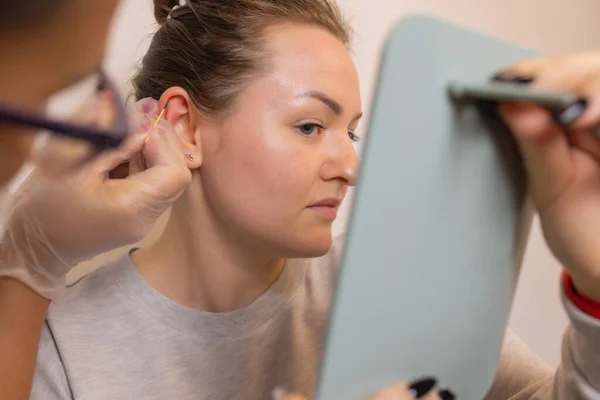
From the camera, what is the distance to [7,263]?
0.69 m

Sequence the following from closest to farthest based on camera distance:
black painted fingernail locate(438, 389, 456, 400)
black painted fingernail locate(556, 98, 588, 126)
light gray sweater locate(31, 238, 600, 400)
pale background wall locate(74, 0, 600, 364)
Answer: black painted fingernail locate(556, 98, 588, 126) < black painted fingernail locate(438, 389, 456, 400) < light gray sweater locate(31, 238, 600, 400) < pale background wall locate(74, 0, 600, 364)

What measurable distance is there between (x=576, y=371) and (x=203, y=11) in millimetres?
700

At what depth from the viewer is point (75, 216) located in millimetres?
656

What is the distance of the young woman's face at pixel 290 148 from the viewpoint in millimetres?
721

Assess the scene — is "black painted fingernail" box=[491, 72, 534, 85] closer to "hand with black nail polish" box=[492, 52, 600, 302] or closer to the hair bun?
"hand with black nail polish" box=[492, 52, 600, 302]

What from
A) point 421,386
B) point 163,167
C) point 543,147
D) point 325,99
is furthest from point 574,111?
point 163,167

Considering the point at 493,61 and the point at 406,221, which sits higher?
the point at 493,61

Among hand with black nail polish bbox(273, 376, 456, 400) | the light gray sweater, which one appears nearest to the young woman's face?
the light gray sweater

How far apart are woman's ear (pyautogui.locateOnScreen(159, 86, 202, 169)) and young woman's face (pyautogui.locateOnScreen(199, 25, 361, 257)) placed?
0.12 feet

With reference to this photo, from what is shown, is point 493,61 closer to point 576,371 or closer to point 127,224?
point 576,371

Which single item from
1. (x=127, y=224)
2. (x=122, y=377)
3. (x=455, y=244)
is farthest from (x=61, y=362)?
(x=455, y=244)

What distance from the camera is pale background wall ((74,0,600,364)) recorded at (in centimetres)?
117

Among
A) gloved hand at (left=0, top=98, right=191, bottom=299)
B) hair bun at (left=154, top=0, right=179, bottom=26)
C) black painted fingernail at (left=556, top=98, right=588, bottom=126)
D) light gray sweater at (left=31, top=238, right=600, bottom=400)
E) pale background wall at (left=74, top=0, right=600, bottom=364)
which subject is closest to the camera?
black painted fingernail at (left=556, top=98, right=588, bottom=126)

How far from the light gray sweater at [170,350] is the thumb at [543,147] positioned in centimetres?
39
